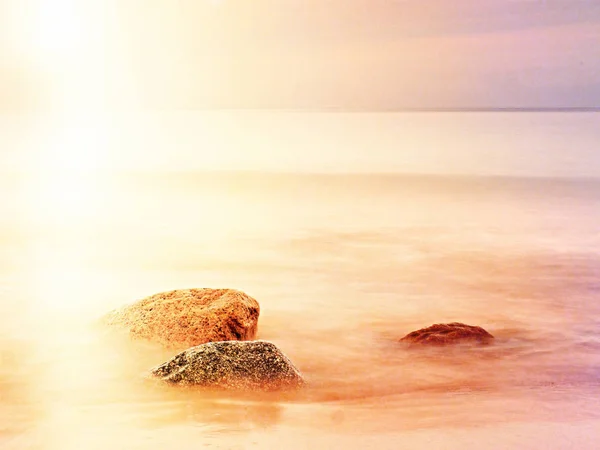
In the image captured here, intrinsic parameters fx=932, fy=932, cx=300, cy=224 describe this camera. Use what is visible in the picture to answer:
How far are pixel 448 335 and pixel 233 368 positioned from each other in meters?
1.65

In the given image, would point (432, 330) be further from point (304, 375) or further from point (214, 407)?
point (214, 407)

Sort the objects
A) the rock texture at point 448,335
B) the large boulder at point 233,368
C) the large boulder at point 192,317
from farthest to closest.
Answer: the rock texture at point 448,335
the large boulder at point 192,317
the large boulder at point 233,368

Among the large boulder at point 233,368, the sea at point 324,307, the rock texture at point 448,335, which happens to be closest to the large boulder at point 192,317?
the sea at point 324,307

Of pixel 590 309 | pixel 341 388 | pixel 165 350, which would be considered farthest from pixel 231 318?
pixel 590 309

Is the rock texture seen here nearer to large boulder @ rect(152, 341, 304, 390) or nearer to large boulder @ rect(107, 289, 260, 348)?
large boulder @ rect(107, 289, 260, 348)

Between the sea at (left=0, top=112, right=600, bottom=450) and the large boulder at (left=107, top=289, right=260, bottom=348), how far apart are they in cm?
12

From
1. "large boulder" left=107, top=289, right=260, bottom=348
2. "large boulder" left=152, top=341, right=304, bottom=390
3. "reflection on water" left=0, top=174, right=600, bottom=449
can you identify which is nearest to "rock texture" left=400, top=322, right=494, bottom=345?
"reflection on water" left=0, top=174, right=600, bottom=449

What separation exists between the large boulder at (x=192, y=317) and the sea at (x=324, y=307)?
0.12 m

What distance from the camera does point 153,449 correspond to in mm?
4410

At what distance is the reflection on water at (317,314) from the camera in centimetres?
484

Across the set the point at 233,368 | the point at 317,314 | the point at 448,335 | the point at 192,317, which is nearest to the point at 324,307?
the point at 317,314

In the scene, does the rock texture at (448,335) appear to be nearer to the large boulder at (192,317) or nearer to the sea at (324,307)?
the sea at (324,307)

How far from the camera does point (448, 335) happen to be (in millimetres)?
6078

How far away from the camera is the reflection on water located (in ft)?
15.9
